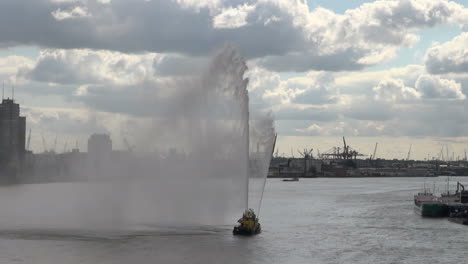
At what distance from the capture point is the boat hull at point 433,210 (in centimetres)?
9312

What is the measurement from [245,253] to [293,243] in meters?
8.48

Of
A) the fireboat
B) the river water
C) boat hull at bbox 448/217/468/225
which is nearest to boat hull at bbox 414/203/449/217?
boat hull at bbox 448/217/468/225

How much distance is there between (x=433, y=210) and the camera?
9362cm

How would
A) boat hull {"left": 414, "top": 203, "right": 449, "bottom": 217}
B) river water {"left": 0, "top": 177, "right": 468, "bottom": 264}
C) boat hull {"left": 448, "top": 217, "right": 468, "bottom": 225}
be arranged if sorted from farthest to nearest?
boat hull {"left": 414, "top": 203, "right": 449, "bottom": 217} < boat hull {"left": 448, "top": 217, "right": 468, "bottom": 225} < river water {"left": 0, "top": 177, "right": 468, "bottom": 264}

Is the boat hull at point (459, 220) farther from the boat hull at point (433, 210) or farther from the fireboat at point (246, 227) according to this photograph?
the fireboat at point (246, 227)

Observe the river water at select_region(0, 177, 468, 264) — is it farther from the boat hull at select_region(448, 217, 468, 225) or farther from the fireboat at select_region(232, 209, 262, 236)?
the boat hull at select_region(448, 217, 468, 225)

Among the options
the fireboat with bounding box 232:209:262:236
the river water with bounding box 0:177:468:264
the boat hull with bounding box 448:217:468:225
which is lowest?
the river water with bounding box 0:177:468:264

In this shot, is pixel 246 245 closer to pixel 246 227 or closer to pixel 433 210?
pixel 246 227

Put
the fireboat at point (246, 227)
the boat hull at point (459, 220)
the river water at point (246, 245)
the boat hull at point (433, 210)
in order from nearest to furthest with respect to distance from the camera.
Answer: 1. the river water at point (246, 245)
2. the fireboat at point (246, 227)
3. the boat hull at point (459, 220)
4. the boat hull at point (433, 210)

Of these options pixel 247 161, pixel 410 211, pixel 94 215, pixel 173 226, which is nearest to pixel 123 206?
pixel 94 215

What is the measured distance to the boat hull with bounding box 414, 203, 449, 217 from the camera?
93125mm

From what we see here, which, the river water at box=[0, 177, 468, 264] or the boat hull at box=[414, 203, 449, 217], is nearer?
the river water at box=[0, 177, 468, 264]

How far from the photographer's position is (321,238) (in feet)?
212

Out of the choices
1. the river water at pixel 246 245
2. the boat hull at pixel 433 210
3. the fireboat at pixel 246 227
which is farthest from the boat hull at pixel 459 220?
the fireboat at pixel 246 227
